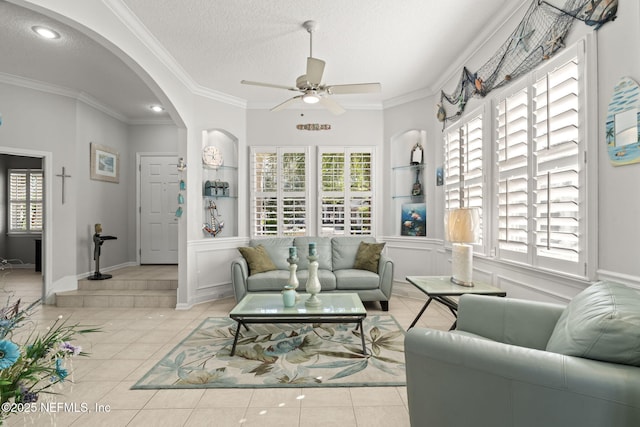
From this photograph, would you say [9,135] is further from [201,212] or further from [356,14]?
[356,14]

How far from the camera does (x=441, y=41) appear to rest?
11.4 ft

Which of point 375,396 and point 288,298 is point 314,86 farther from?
point 375,396

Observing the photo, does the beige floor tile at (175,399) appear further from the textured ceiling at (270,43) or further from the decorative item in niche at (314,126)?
the decorative item in niche at (314,126)

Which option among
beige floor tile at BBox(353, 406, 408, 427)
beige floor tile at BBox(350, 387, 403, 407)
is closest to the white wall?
beige floor tile at BBox(350, 387, 403, 407)

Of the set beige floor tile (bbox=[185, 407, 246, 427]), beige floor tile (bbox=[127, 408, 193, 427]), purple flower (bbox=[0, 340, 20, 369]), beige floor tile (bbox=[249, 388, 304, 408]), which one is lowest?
beige floor tile (bbox=[127, 408, 193, 427])

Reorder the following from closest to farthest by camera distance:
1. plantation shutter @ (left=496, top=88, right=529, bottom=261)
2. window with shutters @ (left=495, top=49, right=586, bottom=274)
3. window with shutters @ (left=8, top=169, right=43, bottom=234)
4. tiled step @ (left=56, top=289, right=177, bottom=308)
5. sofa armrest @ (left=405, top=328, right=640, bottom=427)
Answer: sofa armrest @ (left=405, top=328, right=640, bottom=427) → window with shutters @ (left=495, top=49, right=586, bottom=274) → plantation shutter @ (left=496, top=88, right=529, bottom=261) → tiled step @ (left=56, top=289, right=177, bottom=308) → window with shutters @ (left=8, top=169, right=43, bottom=234)

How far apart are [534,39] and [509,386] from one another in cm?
257

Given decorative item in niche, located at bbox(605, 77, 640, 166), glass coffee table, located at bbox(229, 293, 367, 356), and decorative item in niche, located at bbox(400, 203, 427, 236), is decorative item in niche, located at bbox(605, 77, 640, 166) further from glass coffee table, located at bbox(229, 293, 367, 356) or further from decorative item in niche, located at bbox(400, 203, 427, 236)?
decorative item in niche, located at bbox(400, 203, 427, 236)

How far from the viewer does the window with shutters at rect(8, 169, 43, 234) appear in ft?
24.4

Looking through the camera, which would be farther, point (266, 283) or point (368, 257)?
point (368, 257)

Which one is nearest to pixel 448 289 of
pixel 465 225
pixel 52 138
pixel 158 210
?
pixel 465 225

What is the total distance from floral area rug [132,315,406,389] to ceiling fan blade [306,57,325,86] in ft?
8.03

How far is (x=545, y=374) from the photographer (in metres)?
1.26

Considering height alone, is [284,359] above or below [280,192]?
below
